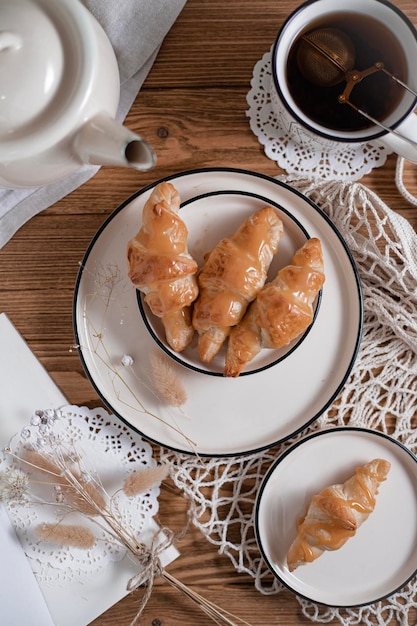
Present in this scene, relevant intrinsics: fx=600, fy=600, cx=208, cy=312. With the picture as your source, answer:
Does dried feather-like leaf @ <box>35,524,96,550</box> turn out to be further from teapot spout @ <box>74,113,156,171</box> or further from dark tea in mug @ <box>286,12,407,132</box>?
dark tea in mug @ <box>286,12,407,132</box>

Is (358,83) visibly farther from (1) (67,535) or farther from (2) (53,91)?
(1) (67,535)

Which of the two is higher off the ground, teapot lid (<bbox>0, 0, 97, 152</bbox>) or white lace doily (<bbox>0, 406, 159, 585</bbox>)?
teapot lid (<bbox>0, 0, 97, 152</bbox>)

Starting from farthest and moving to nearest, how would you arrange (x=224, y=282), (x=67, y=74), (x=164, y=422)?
(x=164, y=422)
(x=224, y=282)
(x=67, y=74)

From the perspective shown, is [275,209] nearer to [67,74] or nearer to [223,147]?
[223,147]

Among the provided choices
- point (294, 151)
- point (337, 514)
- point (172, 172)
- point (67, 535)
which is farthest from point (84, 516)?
point (294, 151)

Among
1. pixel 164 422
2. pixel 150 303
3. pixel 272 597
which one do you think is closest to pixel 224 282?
pixel 150 303

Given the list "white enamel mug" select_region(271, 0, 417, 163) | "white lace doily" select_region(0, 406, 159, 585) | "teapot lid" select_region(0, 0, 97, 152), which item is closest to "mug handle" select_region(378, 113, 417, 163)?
"white enamel mug" select_region(271, 0, 417, 163)
